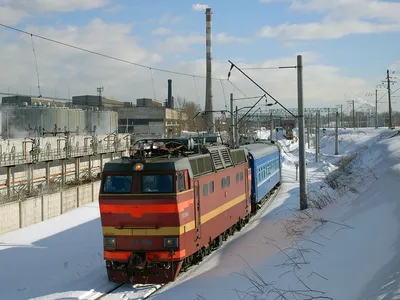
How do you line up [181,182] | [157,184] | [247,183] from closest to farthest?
1. [157,184]
2. [181,182]
3. [247,183]

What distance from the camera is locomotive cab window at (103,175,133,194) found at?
42.7ft

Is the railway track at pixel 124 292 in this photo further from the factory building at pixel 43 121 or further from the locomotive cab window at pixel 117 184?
the factory building at pixel 43 121

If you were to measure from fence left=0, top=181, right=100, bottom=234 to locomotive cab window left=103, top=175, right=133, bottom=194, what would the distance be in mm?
18560

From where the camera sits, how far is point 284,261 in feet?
42.2

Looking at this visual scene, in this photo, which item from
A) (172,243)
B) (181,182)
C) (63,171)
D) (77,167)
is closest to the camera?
(172,243)

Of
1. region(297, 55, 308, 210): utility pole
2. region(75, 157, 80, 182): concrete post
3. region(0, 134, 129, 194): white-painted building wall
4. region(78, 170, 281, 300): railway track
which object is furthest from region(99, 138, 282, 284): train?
region(75, 157, 80, 182): concrete post

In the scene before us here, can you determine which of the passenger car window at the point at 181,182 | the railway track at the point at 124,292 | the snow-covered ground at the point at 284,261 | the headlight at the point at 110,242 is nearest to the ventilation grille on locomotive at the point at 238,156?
the snow-covered ground at the point at 284,261

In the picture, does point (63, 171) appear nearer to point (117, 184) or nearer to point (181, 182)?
point (117, 184)

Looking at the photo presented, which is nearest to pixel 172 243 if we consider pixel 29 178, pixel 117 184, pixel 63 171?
pixel 117 184

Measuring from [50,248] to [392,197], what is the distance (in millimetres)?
15492

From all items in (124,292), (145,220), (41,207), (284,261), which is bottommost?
(41,207)

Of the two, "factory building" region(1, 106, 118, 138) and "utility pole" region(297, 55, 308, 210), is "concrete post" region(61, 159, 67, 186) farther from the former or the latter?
"utility pole" region(297, 55, 308, 210)

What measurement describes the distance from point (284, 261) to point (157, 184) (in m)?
4.10

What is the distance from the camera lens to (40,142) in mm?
39906
